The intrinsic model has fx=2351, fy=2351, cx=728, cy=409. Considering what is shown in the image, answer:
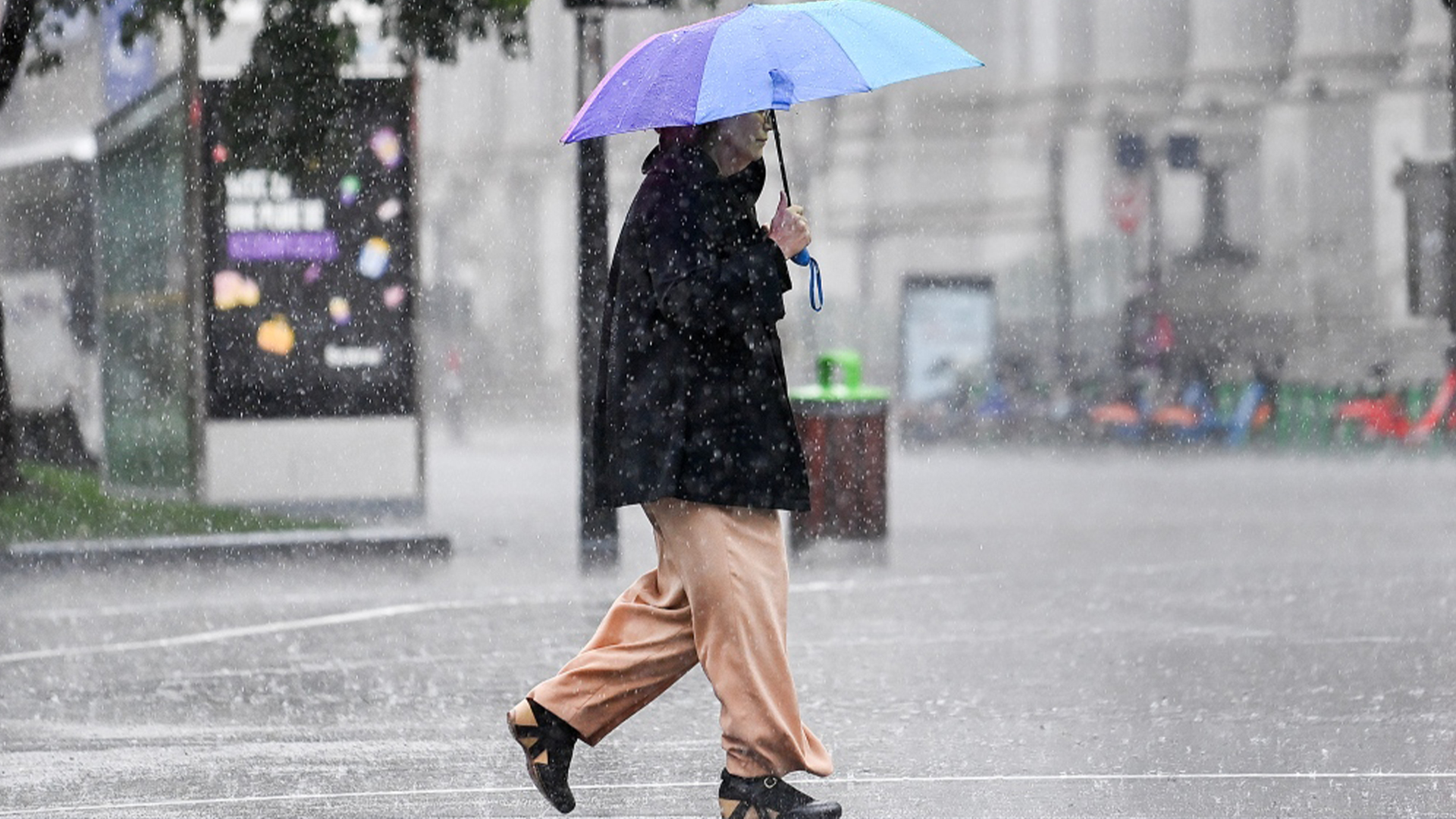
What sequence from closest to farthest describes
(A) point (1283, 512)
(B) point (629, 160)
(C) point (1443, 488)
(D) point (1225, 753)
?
(D) point (1225, 753) → (A) point (1283, 512) → (C) point (1443, 488) → (B) point (629, 160)

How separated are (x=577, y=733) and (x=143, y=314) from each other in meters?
12.1

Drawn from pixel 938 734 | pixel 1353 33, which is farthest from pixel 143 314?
pixel 1353 33

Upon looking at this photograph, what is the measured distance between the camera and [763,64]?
5.08m

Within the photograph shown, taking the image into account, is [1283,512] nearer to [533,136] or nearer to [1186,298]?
[1186,298]

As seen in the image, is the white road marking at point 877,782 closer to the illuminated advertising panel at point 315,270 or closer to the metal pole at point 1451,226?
the illuminated advertising panel at point 315,270

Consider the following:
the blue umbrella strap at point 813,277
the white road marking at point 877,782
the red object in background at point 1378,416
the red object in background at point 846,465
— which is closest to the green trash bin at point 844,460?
the red object in background at point 846,465

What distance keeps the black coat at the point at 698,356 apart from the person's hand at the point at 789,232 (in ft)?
0.07

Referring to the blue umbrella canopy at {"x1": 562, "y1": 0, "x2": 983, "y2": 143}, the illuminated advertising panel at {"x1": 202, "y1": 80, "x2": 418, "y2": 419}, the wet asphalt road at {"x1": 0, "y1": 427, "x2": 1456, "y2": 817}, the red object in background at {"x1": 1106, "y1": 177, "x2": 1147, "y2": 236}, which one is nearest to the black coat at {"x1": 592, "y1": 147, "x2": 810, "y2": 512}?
the blue umbrella canopy at {"x1": 562, "y1": 0, "x2": 983, "y2": 143}

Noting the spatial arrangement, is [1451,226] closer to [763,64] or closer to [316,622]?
[316,622]

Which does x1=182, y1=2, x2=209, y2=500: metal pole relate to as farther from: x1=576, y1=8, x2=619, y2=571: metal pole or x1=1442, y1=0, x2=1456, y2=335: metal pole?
x1=1442, y1=0, x2=1456, y2=335: metal pole

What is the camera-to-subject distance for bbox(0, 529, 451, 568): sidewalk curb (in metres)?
12.8

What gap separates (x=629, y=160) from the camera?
51.9m

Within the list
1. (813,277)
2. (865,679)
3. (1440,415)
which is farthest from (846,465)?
(1440,415)

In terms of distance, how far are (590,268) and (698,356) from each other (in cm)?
737
